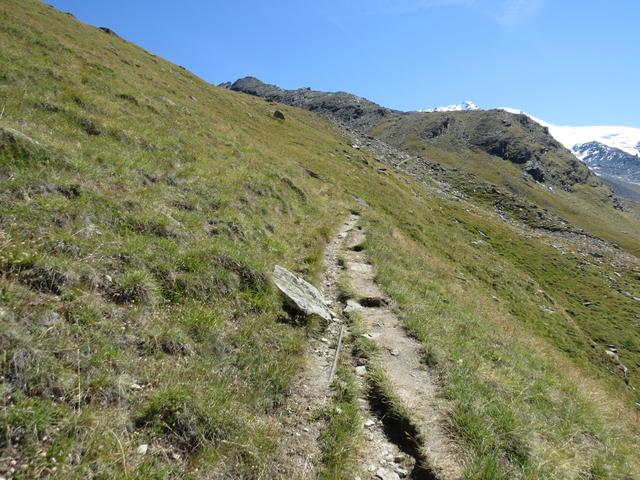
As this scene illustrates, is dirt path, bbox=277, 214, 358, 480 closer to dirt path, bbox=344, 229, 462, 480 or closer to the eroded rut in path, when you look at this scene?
the eroded rut in path

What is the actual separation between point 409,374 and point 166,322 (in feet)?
19.7

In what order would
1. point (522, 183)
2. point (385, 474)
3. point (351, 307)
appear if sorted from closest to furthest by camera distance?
point (385, 474)
point (351, 307)
point (522, 183)

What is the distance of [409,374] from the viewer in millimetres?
9930

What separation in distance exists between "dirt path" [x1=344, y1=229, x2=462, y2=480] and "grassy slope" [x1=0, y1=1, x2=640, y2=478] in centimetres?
41

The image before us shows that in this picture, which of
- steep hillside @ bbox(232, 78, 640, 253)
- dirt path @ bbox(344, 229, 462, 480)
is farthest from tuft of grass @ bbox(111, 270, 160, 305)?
steep hillside @ bbox(232, 78, 640, 253)

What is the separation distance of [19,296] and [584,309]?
171 ft

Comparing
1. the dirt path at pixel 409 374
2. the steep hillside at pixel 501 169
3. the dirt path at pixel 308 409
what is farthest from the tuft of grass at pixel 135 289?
the steep hillside at pixel 501 169

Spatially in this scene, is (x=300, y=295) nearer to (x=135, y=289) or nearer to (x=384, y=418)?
(x=384, y=418)

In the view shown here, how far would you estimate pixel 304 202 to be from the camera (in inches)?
1038

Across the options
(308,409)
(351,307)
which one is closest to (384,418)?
(308,409)

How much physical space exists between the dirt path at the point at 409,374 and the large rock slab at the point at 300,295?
4.89ft

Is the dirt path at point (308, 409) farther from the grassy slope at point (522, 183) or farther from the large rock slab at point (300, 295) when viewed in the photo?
the grassy slope at point (522, 183)


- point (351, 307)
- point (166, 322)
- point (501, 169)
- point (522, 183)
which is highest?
point (501, 169)

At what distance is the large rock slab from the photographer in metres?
11.7
